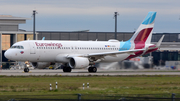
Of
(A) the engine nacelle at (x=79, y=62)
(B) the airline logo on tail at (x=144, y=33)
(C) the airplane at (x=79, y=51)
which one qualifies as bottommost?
(A) the engine nacelle at (x=79, y=62)

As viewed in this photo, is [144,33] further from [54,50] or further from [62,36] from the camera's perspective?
[62,36]

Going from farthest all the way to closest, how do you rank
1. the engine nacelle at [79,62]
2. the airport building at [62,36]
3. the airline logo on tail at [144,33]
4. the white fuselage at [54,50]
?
1. the airport building at [62,36]
2. the airline logo on tail at [144,33]
3. the engine nacelle at [79,62]
4. the white fuselage at [54,50]

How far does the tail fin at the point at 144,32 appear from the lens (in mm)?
56219

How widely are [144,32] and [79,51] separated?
11234 millimetres

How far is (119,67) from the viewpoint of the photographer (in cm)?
5653

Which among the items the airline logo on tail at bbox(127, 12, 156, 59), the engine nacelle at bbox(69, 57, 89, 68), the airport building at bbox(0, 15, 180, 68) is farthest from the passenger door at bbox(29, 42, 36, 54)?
the airport building at bbox(0, 15, 180, 68)

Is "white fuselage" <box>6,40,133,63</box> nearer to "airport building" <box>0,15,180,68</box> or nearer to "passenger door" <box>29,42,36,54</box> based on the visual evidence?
"passenger door" <box>29,42,36,54</box>

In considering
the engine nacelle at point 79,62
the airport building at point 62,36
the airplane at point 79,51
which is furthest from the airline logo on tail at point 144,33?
the engine nacelle at point 79,62

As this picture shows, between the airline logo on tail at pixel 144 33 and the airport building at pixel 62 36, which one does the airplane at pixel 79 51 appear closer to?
the airline logo on tail at pixel 144 33

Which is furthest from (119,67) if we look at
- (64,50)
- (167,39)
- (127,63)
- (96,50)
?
(167,39)

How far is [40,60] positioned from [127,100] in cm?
3487

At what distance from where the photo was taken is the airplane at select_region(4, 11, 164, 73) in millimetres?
48031

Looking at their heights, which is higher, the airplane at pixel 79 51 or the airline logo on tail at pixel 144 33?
the airline logo on tail at pixel 144 33

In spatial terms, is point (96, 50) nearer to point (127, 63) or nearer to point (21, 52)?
point (127, 63)
